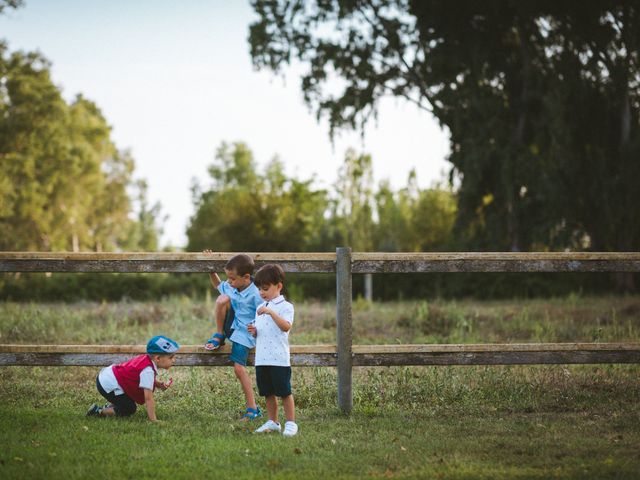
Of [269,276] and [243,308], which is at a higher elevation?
[269,276]

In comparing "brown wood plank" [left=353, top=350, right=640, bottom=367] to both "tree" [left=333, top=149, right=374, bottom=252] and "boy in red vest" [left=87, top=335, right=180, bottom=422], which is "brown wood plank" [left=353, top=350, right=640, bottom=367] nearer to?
"boy in red vest" [left=87, top=335, right=180, bottom=422]

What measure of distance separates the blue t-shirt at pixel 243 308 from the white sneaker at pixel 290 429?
2.82 feet

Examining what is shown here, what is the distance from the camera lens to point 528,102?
24.5 meters

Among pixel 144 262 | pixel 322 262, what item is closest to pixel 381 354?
pixel 322 262

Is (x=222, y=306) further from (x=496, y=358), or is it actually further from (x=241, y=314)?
(x=496, y=358)

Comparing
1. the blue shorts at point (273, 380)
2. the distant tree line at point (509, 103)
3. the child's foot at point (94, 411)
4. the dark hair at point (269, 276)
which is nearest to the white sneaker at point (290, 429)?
the blue shorts at point (273, 380)

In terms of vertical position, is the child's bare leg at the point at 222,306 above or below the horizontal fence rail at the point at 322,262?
below

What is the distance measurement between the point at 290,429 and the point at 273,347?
26.3 inches

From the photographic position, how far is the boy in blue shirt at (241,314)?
5.91 meters

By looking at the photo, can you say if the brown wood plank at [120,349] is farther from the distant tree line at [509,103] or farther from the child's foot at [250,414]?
the distant tree line at [509,103]

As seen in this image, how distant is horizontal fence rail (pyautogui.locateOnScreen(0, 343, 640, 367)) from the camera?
6203mm

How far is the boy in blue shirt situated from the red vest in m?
0.57

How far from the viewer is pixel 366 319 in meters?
14.4

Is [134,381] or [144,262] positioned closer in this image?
[134,381]
